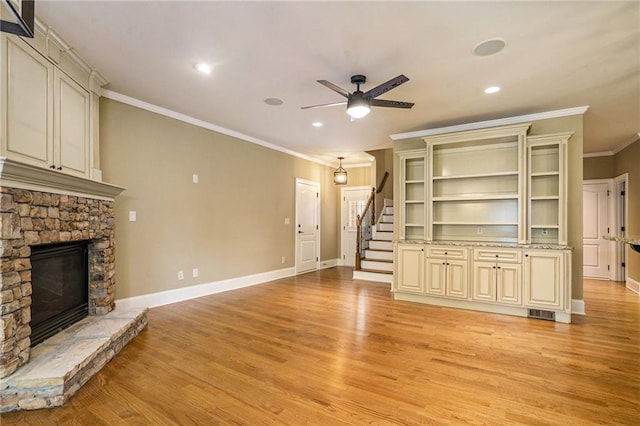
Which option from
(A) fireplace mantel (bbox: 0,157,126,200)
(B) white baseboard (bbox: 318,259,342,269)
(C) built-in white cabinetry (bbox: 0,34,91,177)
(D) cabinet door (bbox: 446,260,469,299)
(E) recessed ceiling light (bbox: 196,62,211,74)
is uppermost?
(E) recessed ceiling light (bbox: 196,62,211,74)

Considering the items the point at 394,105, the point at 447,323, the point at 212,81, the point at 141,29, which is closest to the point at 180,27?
the point at 141,29

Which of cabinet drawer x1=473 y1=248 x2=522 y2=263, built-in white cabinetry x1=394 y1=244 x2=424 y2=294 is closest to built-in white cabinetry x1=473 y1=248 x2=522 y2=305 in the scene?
cabinet drawer x1=473 y1=248 x2=522 y2=263

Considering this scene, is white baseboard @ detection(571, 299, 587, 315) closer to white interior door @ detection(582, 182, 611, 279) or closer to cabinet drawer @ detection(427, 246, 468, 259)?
cabinet drawer @ detection(427, 246, 468, 259)

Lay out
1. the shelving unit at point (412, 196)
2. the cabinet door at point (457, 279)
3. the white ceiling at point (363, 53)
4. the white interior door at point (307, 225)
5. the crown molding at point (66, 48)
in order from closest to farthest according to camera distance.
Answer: the white ceiling at point (363, 53) < the crown molding at point (66, 48) < the cabinet door at point (457, 279) < the shelving unit at point (412, 196) < the white interior door at point (307, 225)

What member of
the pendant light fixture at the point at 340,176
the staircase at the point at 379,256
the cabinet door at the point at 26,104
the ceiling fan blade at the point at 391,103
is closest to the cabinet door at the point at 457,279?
the staircase at the point at 379,256

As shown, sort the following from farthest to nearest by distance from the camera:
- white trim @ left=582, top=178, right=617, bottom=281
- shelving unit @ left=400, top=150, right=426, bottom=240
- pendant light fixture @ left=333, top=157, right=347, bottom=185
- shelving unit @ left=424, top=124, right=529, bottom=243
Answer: pendant light fixture @ left=333, top=157, right=347, bottom=185 < white trim @ left=582, top=178, right=617, bottom=281 < shelving unit @ left=400, top=150, right=426, bottom=240 < shelving unit @ left=424, top=124, right=529, bottom=243

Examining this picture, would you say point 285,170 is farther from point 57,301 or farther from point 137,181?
point 57,301

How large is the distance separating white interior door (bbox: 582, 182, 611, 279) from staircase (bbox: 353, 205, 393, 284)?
14.0 ft

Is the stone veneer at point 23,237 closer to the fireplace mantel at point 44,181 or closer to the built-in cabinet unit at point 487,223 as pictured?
the fireplace mantel at point 44,181

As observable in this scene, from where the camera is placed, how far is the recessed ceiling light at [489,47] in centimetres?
267

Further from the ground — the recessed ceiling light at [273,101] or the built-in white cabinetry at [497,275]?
the recessed ceiling light at [273,101]

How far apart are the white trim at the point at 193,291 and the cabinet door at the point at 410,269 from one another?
104 inches

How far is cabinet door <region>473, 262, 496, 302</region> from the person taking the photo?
430 cm

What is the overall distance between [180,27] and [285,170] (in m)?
4.31
